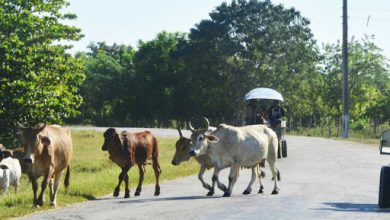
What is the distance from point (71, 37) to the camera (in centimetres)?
3941

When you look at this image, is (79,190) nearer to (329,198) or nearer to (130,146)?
(130,146)

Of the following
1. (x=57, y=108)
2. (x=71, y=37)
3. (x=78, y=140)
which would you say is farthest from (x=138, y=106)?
(x=57, y=108)

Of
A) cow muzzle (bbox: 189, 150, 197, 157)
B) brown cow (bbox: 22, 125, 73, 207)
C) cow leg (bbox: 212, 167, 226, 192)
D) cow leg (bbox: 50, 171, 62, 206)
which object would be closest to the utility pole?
cow leg (bbox: 212, 167, 226, 192)

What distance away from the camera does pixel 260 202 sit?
645 inches

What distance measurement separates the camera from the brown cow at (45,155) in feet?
51.3

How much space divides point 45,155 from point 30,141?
652mm

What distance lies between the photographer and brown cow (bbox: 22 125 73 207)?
15.6 m

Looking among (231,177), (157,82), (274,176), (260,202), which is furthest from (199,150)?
(157,82)

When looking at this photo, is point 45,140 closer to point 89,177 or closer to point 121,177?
point 121,177

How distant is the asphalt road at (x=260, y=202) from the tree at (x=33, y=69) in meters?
9.51

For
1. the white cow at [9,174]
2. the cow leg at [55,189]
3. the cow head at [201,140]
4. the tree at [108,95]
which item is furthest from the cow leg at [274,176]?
the tree at [108,95]

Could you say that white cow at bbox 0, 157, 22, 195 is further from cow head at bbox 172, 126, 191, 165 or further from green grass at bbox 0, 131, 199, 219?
cow head at bbox 172, 126, 191, 165

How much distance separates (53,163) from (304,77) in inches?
2289

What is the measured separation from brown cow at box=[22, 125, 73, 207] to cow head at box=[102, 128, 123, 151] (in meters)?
0.99
